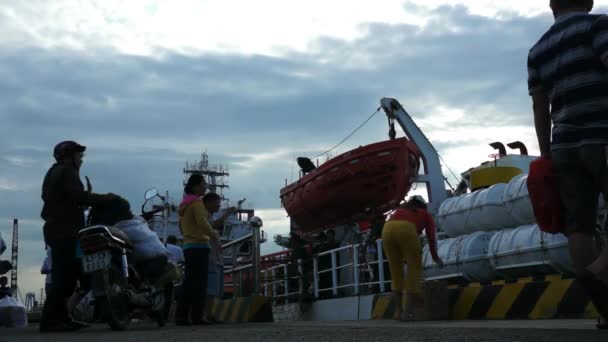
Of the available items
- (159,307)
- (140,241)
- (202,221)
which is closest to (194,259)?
(202,221)

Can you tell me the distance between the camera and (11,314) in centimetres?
1018

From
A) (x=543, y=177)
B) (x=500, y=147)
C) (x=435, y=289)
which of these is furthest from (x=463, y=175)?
(x=543, y=177)

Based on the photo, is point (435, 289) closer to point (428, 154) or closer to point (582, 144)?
point (582, 144)

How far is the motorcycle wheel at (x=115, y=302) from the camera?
6637 millimetres

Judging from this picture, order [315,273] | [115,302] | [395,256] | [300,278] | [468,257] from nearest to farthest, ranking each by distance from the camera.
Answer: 1. [115,302]
2. [395,256]
3. [468,257]
4. [315,273]
5. [300,278]

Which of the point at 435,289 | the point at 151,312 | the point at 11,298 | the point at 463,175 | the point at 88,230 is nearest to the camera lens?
the point at 88,230

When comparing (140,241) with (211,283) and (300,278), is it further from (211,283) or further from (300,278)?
(300,278)

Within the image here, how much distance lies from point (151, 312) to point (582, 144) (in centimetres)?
465

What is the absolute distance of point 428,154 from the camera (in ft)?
66.8

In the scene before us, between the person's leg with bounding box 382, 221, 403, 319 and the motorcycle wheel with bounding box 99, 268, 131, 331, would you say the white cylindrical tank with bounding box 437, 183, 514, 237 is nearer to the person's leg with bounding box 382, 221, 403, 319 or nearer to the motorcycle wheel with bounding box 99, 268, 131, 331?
the person's leg with bounding box 382, 221, 403, 319

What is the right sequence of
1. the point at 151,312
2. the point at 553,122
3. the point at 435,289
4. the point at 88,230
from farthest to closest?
1. the point at 435,289
2. the point at 151,312
3. the point at 88,230
4. the point at 553,122

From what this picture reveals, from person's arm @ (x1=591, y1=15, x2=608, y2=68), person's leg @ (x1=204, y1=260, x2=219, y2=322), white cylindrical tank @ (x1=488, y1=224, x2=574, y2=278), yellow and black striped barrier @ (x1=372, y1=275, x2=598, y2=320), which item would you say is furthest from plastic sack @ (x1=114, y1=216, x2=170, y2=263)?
person's arm @ (x1=591, y1=15, x2=608, y2=68)

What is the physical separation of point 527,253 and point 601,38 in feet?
16.1

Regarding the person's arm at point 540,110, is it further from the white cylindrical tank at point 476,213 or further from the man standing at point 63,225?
the white cylindrical tank at point 476,213
